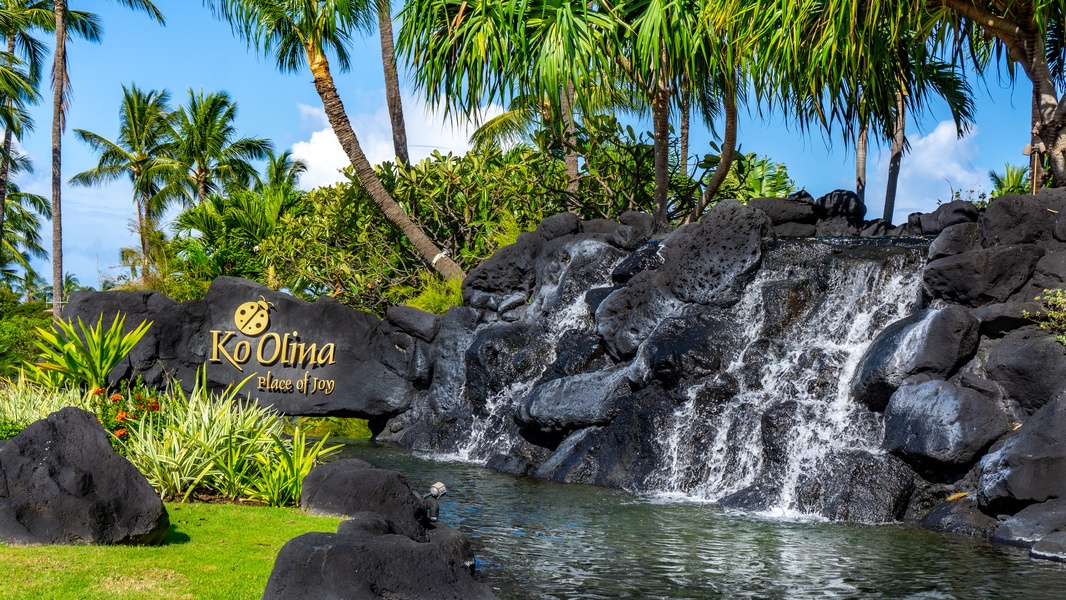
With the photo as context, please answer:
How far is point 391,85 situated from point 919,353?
19.5 metres

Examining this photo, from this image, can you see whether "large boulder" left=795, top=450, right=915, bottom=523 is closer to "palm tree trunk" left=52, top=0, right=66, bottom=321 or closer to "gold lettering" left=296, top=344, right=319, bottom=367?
"gold lettering" left=296, top=344, right=319, bottom=367

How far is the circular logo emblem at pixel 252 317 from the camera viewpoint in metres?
21.1

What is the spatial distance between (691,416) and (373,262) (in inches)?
510

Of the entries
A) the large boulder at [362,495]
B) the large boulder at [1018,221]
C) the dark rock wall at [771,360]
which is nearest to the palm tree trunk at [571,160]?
the dark rock wall at [771,360]

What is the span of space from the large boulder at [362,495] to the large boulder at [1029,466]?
6.01m

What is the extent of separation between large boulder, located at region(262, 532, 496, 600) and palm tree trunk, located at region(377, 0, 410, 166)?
21847mm

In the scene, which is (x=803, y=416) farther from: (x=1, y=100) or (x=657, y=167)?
(x=1, y=100)

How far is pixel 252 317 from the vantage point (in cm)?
2117

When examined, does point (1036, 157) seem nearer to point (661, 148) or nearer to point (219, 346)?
point (661, 148)

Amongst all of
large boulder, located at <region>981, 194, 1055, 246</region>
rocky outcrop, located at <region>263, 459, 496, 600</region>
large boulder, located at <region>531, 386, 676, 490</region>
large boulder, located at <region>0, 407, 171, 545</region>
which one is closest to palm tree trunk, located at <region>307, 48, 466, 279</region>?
large boulder, located at <region>531, 386, 676, 490</region>

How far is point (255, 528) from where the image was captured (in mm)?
8453

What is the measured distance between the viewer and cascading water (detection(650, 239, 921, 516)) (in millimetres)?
12547

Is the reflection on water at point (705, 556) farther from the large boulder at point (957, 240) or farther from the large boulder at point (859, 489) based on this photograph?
the large boulder at point (957, 240)

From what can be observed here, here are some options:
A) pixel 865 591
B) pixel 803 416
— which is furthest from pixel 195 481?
pixel 803 416
